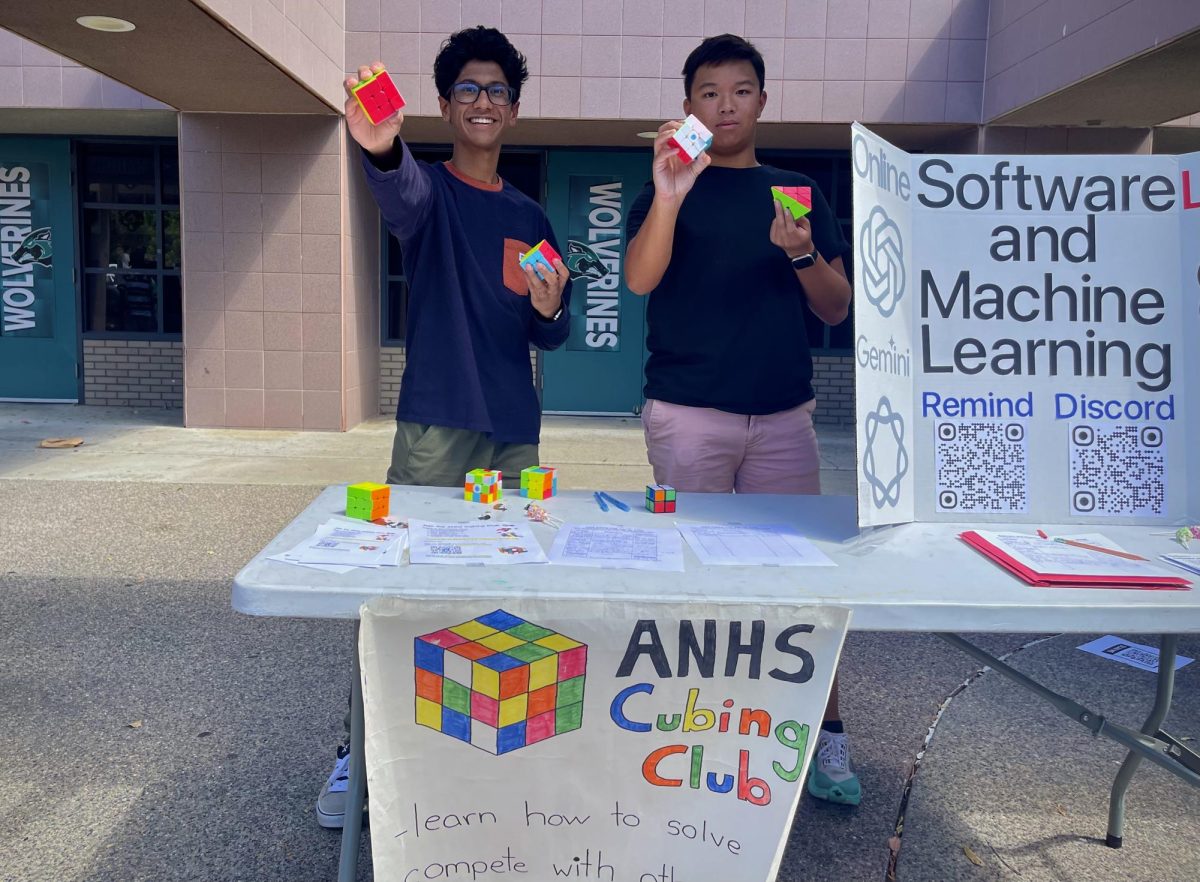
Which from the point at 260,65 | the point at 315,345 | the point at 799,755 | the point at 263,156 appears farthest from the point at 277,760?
the point at 263,156

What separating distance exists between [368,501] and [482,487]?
0.92ft

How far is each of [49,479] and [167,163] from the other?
4.77 meters

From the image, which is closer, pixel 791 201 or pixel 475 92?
pixel 791 201

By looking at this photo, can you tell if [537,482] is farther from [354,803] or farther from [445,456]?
[354,803]

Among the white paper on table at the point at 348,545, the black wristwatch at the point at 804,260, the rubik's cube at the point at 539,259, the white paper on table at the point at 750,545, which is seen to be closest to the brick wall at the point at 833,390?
the black wristwatch at the point at 804,260

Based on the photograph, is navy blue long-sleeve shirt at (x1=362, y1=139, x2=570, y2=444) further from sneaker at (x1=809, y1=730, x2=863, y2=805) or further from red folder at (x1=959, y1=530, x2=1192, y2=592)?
red folder at (x1=959, y1=530, x2=1192, y2=592)

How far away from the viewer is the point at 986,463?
2035mm

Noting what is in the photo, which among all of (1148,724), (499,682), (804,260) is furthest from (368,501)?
(1148,724)

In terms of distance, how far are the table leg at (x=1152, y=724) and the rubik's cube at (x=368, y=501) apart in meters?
1.65

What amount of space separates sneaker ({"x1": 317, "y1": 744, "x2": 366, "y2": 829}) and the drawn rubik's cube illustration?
0.88m

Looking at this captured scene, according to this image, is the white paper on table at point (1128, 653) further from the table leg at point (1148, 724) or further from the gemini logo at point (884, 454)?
the gemini logo at point (884, 454)

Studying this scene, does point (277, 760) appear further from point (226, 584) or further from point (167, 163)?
point (167, 163)

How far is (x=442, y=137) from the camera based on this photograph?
9.07 meters

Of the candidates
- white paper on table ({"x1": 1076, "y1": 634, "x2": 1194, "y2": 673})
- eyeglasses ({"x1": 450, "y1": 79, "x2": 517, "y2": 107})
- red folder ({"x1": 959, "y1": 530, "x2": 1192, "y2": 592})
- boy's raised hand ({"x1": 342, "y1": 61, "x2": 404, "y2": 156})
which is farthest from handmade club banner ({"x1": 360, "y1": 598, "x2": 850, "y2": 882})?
white paper on table ({"x1": 1076, "y1": 634, "x2": 1194, "y2": 673})
